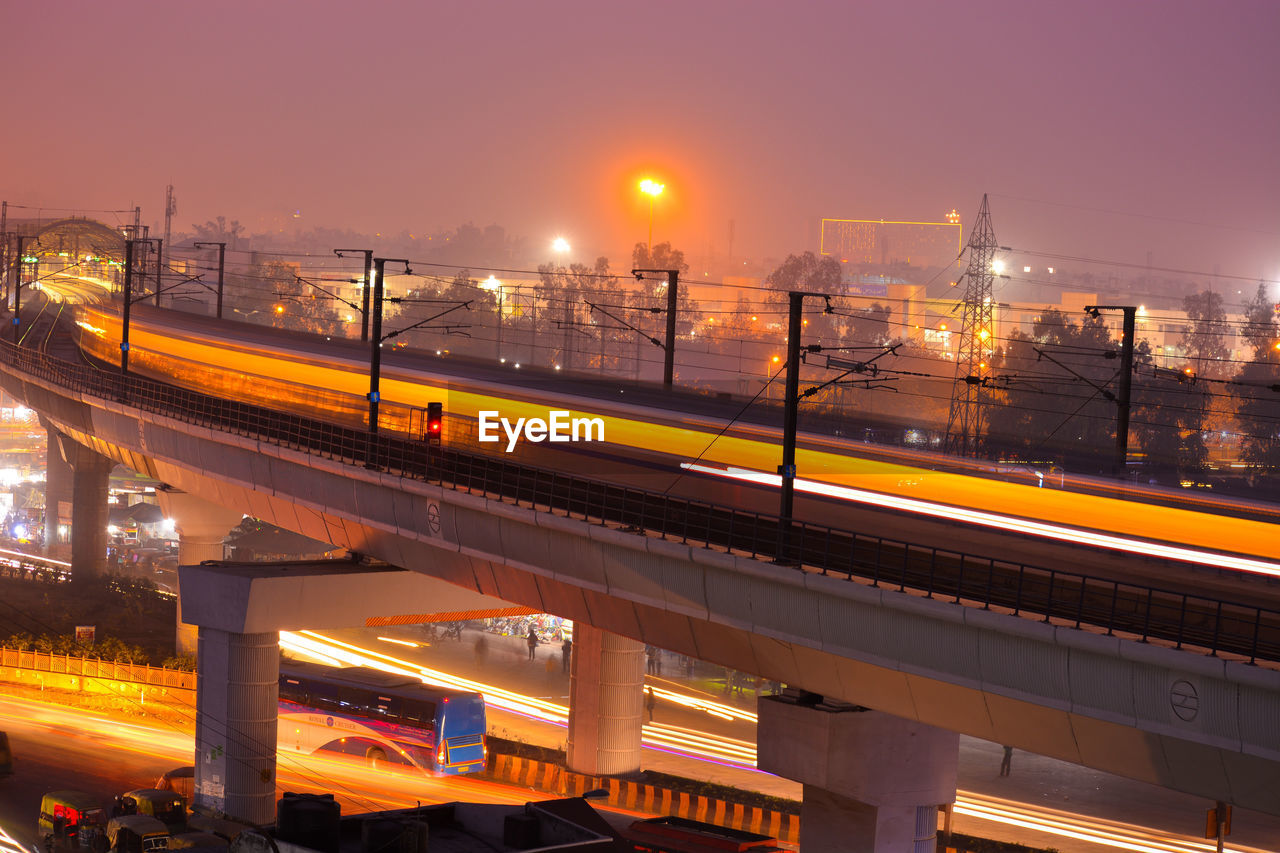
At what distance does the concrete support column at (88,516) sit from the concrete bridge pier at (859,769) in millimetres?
53270

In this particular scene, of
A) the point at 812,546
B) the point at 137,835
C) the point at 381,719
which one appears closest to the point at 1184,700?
the point at 812,546

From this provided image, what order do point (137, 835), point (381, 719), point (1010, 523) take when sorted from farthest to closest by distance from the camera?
point (381, 719), point (137, 835), point (1010, 523)

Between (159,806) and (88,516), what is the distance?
40.7m

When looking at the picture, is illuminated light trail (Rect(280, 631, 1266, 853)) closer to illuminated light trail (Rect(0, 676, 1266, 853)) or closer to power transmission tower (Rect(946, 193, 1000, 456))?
illuminated light trail (Rect(0, 676, 1266, 853))

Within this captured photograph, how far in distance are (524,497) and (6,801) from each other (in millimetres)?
17323

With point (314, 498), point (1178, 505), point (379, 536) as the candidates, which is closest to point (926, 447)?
point (1178, 505)

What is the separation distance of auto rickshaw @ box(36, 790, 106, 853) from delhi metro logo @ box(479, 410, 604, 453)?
515 inches

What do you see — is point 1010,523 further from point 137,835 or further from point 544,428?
point 137,835

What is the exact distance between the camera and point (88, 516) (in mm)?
69125

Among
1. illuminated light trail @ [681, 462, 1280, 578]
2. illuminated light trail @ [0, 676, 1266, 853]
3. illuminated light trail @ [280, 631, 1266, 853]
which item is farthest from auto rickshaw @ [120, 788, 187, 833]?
illuminated light trail @ [280, 631, 1266, 853]

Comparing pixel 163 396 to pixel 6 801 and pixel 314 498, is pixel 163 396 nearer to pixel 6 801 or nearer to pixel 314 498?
pixel 314 498

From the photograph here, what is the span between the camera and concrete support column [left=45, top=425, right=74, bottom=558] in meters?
91.6

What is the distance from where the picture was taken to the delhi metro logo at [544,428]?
115 ft

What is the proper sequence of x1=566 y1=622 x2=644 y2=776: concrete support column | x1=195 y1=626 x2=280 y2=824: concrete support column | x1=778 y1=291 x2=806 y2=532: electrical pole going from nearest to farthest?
1. x1=778 y1=291 x2=806 y2=532: electrical pole
2. x1=195 y1=626 x2=280 y2=824: concrete support column
3. x1=566 y1=622 x2=644 y2=776: concrete support column
